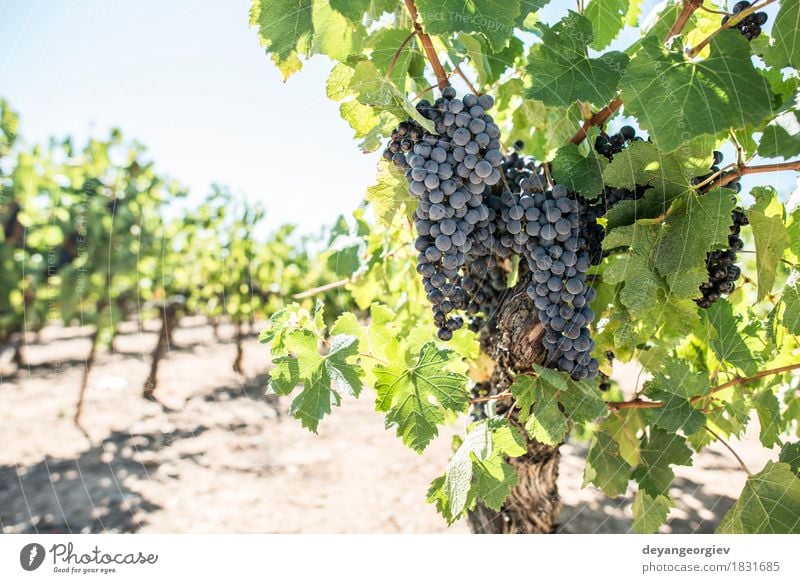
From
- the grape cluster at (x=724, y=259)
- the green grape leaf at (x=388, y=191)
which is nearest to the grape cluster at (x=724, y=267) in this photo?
the grape cluster at (x=724, y=259)

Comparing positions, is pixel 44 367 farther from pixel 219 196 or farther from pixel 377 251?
pixel 377 251

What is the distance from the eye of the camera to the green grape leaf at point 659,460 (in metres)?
1.21

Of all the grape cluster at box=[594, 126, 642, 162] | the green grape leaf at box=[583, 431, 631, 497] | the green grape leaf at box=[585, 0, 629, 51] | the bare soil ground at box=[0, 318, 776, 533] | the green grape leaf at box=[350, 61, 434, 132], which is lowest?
the bare soil ground at box=[0, 318, 776, 533]

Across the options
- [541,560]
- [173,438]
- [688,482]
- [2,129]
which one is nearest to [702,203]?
[541,560]

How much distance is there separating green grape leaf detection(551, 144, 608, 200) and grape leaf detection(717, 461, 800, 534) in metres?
0.60

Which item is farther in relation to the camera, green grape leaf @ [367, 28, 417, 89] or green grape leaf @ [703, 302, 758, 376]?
green grape leaf @ [703, 302, 758, 376]

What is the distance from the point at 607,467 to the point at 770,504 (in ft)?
0.98

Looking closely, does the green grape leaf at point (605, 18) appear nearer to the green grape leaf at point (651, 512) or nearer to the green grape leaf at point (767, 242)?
the green grape leaf at point (767, 242)

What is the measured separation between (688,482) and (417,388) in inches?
98.3

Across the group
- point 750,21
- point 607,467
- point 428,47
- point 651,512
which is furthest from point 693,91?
point 651,512

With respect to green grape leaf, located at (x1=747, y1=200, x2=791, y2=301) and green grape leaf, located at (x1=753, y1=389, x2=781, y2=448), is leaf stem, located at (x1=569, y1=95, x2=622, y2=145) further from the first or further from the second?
green grape leaf, located at (x1=753, y1=389, x2=781, y2=448)

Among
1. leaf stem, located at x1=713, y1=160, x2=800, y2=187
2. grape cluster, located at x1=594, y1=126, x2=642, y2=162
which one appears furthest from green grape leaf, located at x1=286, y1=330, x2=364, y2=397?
leaf stem, located at x1=713, y1=160, x2=800, y2=187

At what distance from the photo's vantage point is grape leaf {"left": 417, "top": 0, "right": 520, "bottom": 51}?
2.85 feet

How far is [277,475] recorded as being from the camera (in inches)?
131
